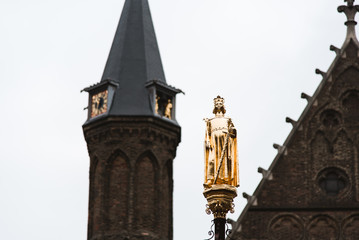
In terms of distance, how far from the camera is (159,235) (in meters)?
37.0

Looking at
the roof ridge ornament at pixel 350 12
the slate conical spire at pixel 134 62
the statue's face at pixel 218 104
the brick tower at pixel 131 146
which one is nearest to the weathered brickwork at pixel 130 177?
the brick tower at pixel 131 146

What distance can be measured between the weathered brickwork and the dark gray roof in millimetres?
644

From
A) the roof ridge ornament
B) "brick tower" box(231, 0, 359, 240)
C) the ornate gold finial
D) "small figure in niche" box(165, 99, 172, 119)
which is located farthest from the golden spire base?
the roof ridge ornament

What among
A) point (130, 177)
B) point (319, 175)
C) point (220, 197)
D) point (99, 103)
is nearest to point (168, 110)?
point (99, 103)

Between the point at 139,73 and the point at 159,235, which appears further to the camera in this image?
the point at 139,73

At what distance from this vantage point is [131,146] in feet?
124

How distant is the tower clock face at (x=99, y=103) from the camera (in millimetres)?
38688

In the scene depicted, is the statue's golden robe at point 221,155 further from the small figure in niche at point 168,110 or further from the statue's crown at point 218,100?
the small figure in niche at point 168,110

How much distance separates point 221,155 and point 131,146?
264cm

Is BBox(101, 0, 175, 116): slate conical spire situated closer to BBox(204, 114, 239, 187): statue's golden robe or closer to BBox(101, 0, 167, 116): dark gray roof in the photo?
BBox(101, 0, 167, 116): dark gray roof

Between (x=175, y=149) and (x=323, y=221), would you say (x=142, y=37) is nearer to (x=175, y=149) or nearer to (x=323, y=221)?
(x=175, y=149)

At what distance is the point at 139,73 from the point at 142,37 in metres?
1.59

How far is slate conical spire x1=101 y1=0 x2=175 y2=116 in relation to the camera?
38.6 m

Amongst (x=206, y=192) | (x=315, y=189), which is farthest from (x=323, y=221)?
(x=206, y=192)
